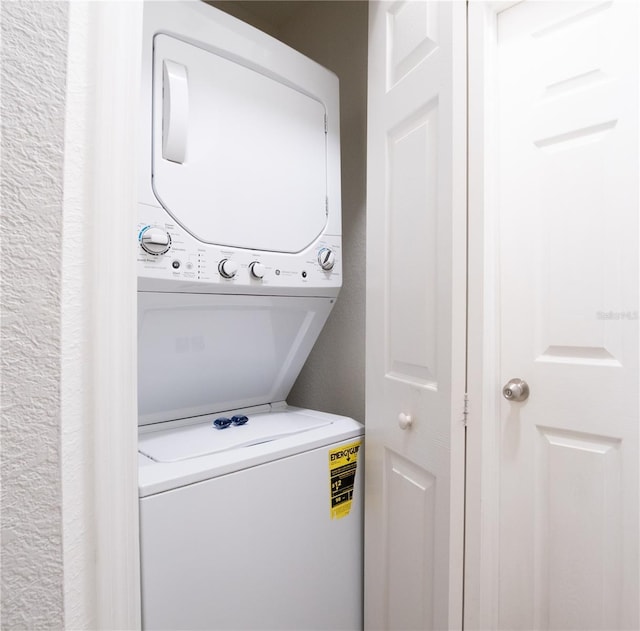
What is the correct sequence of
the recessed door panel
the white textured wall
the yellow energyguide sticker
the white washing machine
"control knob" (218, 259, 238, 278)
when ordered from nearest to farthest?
the white textured wall
the recessed door panel
the white washing machine
"control knob" (218, 259, 238, 278)
the yellow energyguide sticker

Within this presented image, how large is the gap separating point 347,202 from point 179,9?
0.91 m

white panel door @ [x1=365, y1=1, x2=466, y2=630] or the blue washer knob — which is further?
the blue washer knob

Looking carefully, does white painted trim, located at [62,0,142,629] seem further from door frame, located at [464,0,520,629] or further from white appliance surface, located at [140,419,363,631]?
door frame, located at [464,0,520,629]

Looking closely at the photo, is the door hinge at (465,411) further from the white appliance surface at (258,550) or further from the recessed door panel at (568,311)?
the white appliance surface at (258,550)

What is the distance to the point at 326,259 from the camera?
149 centimetres

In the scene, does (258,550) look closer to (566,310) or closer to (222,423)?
(222,423)

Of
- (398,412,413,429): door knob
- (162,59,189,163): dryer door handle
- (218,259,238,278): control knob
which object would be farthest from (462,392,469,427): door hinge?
(162,59,189,163): dryer door handle

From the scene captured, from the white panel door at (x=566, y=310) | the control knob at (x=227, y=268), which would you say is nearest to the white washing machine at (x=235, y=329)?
the control knob at (x=227, y=268)

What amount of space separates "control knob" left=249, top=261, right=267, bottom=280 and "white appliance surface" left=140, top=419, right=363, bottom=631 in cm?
50

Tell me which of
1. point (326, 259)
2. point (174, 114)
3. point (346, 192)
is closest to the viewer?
point (174, 114)

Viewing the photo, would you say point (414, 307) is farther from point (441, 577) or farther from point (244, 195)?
point (441, 577)

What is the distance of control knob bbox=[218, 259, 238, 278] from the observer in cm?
121

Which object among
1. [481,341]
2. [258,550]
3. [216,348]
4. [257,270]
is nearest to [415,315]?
[481,341]

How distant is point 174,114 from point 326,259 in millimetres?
634
